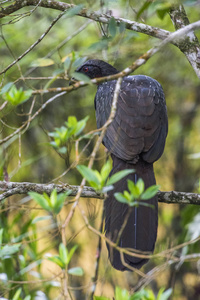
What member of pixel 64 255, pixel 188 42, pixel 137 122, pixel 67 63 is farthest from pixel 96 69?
pixel 64 255

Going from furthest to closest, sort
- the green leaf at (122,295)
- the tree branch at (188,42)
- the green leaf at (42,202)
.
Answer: the tree branch at (188,42) → the green leaf at (122,295) → the green leaf at (42,202)

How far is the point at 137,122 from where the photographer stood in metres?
3.48

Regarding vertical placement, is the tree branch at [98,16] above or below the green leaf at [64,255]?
above

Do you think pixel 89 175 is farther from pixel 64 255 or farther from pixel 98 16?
pixel 98 16

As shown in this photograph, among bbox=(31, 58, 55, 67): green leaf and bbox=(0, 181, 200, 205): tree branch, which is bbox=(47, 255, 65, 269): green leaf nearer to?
bbox=(31, 58, 55, 67): green leaf

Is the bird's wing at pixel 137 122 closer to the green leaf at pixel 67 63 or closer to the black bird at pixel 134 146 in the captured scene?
the black bird at pixel 134 146

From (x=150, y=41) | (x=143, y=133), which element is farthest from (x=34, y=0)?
(x=150, y=41)

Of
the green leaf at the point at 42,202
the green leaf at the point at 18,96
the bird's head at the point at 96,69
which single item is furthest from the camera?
the bird's head at the point at 96,69

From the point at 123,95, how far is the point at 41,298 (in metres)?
2.00

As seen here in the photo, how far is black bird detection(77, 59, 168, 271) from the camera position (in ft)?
9.78

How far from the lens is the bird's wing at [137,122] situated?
3361 millimetres

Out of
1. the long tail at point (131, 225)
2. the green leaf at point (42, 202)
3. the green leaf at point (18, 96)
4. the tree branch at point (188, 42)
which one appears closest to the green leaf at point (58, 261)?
the green leaf at point (42, 202)

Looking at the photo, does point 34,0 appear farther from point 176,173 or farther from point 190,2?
point 176,173

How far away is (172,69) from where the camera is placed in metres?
6.09
